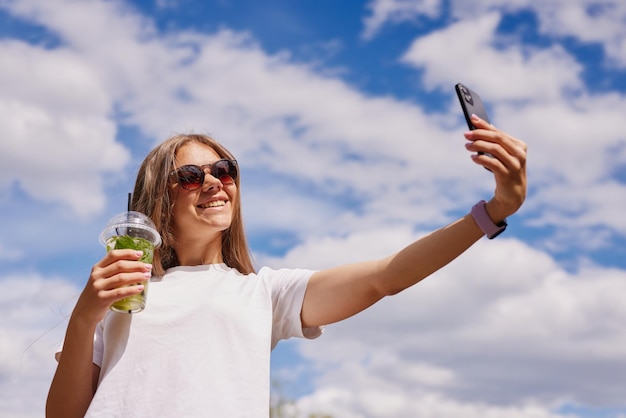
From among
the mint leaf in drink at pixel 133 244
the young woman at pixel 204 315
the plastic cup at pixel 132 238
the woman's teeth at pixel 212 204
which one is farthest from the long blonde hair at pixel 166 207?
the mint leaf in drink at pixel 133 244

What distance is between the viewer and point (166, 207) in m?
4.52

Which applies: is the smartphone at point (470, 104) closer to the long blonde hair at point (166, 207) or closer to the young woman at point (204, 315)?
the young woman at point (204, 315)

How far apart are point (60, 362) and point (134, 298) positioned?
58 centimetres

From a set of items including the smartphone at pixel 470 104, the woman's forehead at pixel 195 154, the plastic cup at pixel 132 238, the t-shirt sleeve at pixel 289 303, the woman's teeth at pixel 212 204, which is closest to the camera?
the smartphone at pixel 470 104

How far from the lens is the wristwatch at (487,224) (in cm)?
339

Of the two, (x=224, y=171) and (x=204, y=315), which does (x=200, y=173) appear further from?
(x=204, y=315)

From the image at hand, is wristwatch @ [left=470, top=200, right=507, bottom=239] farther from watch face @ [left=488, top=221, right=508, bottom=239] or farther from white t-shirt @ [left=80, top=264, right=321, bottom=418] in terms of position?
→ white t-shirt @ [left=80, top=264, right=321, bottom=418]

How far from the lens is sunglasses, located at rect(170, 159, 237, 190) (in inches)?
175

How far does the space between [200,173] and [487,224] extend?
1767mm

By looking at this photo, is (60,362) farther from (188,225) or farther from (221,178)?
(221,178)

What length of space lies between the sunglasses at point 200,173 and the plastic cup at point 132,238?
0.35m

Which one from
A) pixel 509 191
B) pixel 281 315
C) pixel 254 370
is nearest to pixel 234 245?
pixel 281 315

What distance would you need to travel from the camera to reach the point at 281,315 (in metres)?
4.12

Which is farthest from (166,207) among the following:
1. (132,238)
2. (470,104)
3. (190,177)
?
(470,104)
